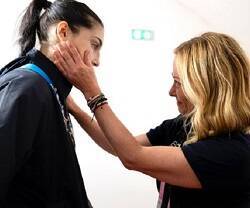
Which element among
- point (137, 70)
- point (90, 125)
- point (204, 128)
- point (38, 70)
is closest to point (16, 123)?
point (38, 70)

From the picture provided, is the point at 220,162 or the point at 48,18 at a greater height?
the point at 48,18

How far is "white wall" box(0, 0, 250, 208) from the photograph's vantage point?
7.00ft

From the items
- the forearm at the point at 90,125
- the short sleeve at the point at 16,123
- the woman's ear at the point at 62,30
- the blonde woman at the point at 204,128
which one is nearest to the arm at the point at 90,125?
the forearm at the point at 90,125

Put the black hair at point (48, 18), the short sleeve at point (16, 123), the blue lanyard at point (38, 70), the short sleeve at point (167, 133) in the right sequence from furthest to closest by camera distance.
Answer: the short sleeve at point (167, 133) < the black hair at point (48, 18) < the blue lanyard at point (38, 70) < the short sleeve at point (16, 123)

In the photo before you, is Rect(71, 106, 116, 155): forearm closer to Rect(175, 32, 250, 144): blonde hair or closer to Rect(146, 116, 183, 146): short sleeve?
Rect(146, 116, 183, 146): short sleeve

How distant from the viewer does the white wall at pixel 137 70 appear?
2135 mm

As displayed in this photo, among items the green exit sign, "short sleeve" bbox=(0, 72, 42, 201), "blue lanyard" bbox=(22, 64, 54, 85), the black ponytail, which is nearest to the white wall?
the green exit sign

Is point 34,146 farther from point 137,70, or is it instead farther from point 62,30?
point 137,70

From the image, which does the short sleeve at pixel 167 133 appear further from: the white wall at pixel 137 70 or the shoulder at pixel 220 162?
the white wall at pixel 137 70

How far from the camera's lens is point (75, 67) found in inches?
39.7

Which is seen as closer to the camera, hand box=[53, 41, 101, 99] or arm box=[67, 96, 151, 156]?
hand box=[53, 41, 101, 99]

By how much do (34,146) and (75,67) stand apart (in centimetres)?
27

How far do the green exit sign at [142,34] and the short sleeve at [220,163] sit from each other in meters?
1.27

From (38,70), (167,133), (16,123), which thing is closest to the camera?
(16,123)
